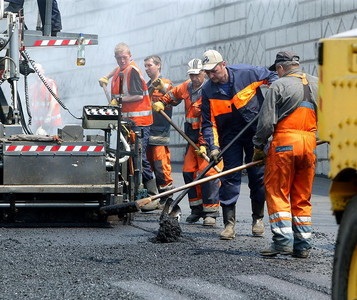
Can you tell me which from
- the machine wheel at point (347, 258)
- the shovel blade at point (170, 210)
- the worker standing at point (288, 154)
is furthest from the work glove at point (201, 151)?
the machine wheel at point (347, 258)

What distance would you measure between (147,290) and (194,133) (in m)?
4.82

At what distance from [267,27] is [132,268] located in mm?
11195

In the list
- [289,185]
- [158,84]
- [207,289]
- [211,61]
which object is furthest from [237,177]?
[207,289]

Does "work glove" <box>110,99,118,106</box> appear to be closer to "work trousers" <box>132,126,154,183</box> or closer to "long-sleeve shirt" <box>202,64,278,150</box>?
"work trousers" <box>132,126,154,183</box>

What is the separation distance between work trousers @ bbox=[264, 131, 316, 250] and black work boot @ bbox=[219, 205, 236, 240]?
1.15m

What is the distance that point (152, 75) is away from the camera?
42.0 feet

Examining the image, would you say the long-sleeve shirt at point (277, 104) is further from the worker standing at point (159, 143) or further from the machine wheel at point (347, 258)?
the worker standing at point (159, 143)

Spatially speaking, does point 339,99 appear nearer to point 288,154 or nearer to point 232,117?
point 288,154

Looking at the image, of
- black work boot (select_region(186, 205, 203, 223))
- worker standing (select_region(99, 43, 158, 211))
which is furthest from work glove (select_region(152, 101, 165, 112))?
worker standing (select_region(99, 43, 158, 211))

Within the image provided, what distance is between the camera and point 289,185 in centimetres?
823

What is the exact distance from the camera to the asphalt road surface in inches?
257

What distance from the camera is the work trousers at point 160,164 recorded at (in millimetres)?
12414

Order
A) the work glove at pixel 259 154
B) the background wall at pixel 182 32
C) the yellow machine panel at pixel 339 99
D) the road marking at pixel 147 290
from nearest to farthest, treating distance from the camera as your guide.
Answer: the yellow machine panel at pixel 339 99, the road marking at pixel 147 290, the work glove at pixel 259 154, the background wall at pixel 182 32

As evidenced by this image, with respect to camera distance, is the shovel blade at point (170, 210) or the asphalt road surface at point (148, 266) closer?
the asphalt road surface at point (148, 266)
